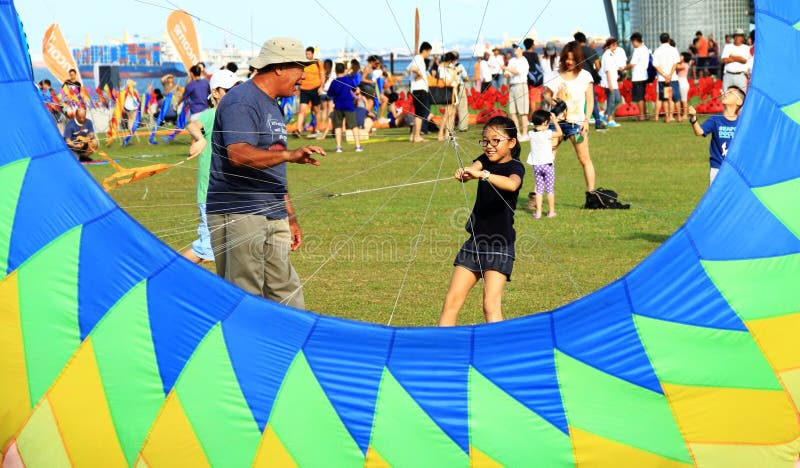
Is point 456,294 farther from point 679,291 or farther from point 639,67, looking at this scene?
point 639,67

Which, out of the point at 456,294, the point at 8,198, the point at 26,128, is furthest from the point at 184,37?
the point at 8,198

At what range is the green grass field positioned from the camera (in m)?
7.90

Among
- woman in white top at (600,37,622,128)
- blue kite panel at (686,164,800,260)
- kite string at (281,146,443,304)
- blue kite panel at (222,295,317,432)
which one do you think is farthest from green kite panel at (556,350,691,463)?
woman in white top at (600,37,622,128)

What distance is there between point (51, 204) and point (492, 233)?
2457 millimetres

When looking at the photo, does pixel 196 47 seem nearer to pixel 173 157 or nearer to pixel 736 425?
pixel 173 157

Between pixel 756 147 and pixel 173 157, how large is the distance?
14.0 metres

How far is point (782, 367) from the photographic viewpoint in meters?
4.66

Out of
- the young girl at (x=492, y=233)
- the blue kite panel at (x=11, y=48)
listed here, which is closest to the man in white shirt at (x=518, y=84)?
the young girl at (x=492, y=233)

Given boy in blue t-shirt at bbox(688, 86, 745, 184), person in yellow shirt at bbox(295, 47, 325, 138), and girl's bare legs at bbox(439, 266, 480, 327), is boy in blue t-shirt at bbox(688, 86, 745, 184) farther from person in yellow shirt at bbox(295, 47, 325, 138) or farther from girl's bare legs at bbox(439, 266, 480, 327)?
person in yellow shirt at bbox(295, 47, 325, 138)

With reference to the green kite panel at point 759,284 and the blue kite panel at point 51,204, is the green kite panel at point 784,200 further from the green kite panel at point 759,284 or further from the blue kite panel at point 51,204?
the blue kite panel at point 51,204

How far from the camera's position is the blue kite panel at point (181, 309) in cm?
481

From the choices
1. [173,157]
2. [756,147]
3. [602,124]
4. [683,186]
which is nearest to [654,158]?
[683,186]

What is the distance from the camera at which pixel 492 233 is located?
6.14 m

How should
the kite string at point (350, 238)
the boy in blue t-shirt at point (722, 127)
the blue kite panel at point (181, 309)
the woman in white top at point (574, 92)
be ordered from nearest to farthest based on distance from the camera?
the blue kite panel at point (181, 309)
the kite string at point (350, 238)
the boy in blue t-shirt at point (722, 127)
the woman in white top at point (574, 92)
